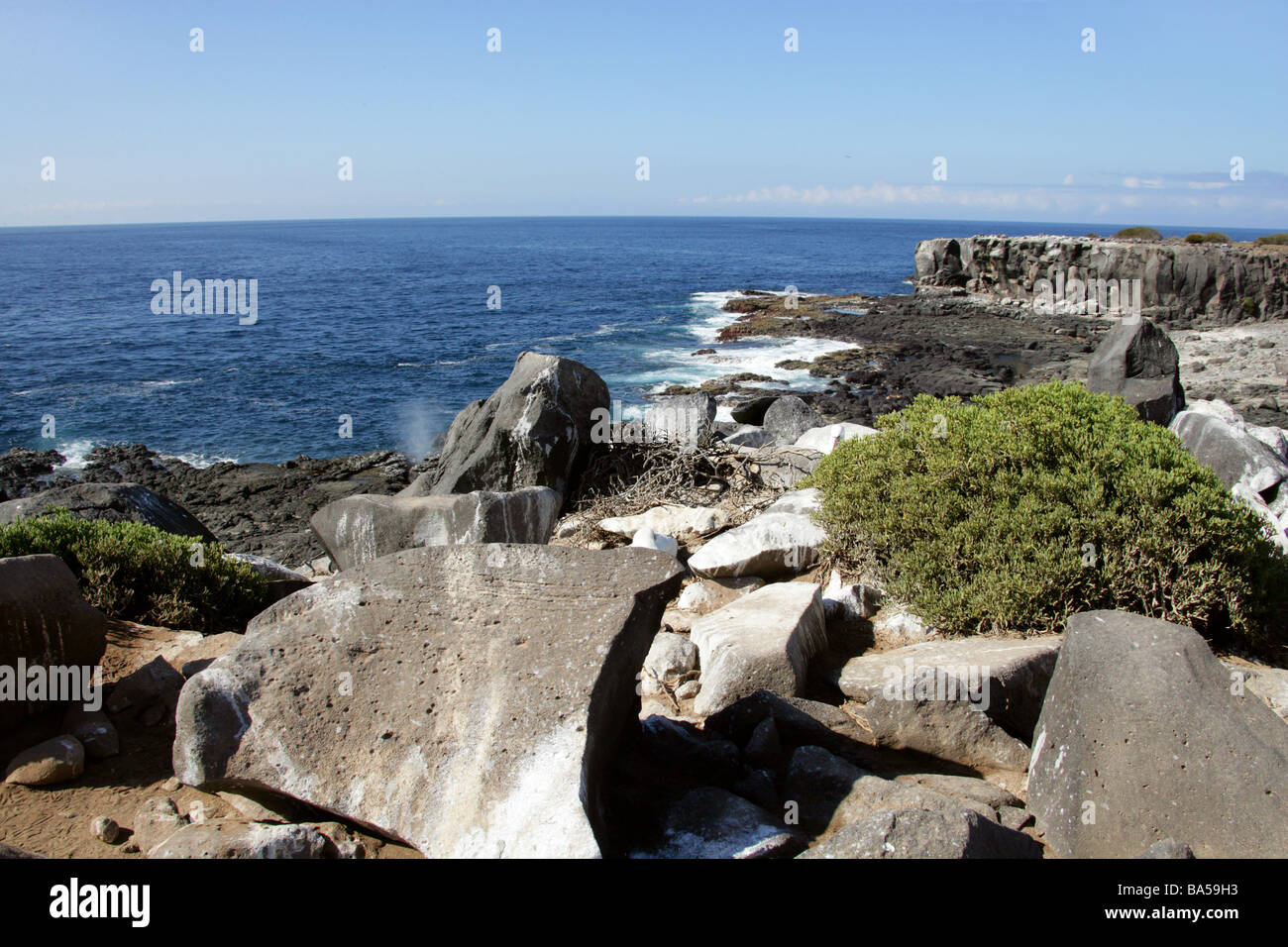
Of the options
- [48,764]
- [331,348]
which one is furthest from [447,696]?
[331,348]

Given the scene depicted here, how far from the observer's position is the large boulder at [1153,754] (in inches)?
160

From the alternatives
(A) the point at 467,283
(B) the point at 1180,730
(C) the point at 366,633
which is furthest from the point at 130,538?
(A) the point at 467,283

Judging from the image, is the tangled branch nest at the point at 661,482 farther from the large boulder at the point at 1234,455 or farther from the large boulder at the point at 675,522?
the large boulder at the point at 1234,455

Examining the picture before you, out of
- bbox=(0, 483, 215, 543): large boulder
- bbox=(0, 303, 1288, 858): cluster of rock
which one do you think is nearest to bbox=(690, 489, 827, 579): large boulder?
bbox=(0, 303, 1288, 858): cluster of rock

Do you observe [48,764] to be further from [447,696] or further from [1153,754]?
[1153,754]

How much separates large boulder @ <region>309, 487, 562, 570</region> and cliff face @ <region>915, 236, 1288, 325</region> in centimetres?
4111

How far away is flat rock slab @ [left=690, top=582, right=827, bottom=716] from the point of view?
5.82m

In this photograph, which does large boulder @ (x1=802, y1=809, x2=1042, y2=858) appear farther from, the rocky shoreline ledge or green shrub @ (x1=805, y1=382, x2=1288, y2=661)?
green shrub @ (x1=805, y1=382, x2=1288, y2=661)

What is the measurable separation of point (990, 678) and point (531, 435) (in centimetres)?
688

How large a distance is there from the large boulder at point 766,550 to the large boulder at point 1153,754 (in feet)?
10.8

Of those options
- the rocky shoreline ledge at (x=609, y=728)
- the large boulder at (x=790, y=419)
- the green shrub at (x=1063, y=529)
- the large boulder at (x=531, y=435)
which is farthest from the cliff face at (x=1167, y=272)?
the rocky shoreline ledge at (x=609, y=728)

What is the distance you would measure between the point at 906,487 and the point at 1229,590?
93.1 inches

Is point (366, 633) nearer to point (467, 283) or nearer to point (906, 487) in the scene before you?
point (906, 487)

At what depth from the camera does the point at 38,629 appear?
5320 mm
